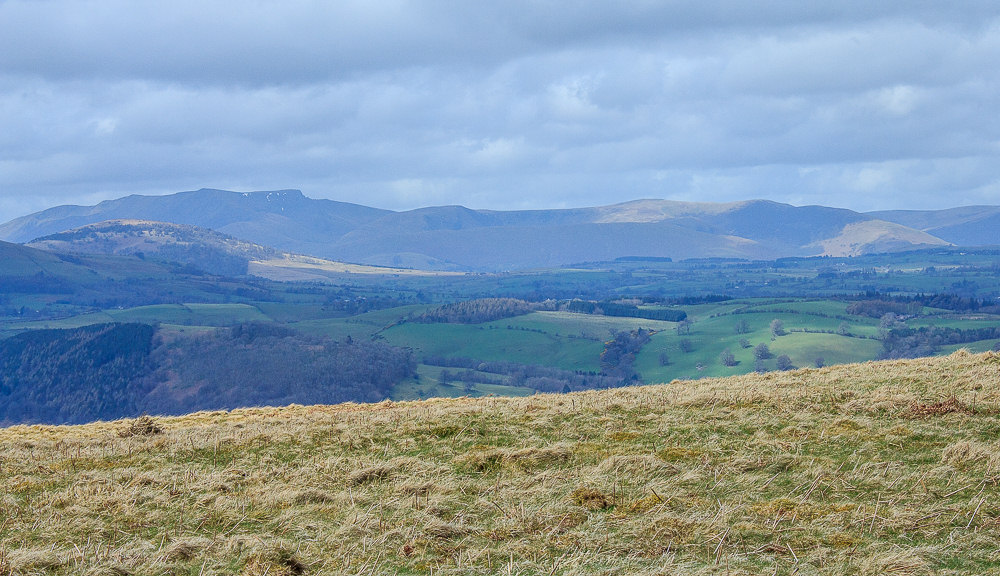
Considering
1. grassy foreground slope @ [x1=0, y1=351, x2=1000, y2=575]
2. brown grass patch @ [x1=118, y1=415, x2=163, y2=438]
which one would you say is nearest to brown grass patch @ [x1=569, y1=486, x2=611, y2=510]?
grassy foreground slope @ [x1=0, y1=351, x2=1000, y2=575]

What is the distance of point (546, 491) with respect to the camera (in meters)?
15.1

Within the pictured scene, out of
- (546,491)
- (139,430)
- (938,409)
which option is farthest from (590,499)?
(139,430)

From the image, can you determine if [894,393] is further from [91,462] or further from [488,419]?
[91,462]

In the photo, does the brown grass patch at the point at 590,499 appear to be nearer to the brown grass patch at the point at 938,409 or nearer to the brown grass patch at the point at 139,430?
the brown grass patch at the point at 938,409

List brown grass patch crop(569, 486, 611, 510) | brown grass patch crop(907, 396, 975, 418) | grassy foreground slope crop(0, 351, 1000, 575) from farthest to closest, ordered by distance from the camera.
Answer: brown grass patch crop(907, 396, 975, 418)
brown grass patch crop(569, 486, 611, 510)
grassy foreground slope crop(0, 351, 1000, 575)

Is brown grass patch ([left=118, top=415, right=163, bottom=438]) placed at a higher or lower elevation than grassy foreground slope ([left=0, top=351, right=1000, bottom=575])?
lower

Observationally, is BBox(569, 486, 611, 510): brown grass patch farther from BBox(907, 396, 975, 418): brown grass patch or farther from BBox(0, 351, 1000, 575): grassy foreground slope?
BBox(907, 396, 975, 418): brown grass patch

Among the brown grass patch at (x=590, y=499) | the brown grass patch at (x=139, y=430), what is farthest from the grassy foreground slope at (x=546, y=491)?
the brown grass patch at (x=139, y=430)

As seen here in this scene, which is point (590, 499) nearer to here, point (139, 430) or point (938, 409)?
point (938, 409)

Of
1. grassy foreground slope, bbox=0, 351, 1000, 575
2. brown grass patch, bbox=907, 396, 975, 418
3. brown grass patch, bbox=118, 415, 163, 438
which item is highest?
brown grass patch, bbox=907, 396, 975, 418

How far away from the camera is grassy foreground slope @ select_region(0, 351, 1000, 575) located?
1195cm

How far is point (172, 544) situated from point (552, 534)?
20.9ft

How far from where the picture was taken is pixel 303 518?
14.2 meters

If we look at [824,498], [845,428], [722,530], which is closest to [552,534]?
[722,530]
